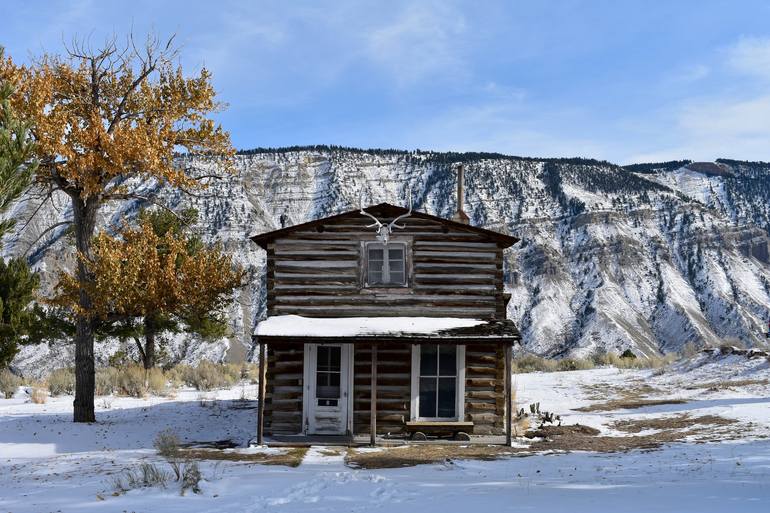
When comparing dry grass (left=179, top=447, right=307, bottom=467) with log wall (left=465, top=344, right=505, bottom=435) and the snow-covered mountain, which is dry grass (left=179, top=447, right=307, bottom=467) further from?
the snow-covered mountain

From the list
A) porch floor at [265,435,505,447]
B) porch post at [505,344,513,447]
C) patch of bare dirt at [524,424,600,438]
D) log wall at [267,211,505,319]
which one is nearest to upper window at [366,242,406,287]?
log wall at [267,211,505,319]

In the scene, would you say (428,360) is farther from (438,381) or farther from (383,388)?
(383,388)

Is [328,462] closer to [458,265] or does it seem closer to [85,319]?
[458,265]

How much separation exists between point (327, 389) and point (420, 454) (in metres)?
3.40

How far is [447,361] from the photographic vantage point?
16.7 meters

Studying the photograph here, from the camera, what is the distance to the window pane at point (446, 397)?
16.5 m

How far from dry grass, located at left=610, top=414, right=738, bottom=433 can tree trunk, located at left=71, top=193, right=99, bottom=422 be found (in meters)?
12.6

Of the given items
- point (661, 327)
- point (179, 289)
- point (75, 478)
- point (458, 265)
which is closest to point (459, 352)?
point (458, 265)

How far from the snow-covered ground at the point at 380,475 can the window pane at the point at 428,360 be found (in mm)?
2542

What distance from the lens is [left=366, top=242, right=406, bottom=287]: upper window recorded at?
1697 centimetres

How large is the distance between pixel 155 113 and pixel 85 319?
17.4 feet

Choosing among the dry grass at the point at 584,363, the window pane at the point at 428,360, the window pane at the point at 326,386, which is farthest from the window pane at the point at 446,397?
the dry grass at the point at 584,363

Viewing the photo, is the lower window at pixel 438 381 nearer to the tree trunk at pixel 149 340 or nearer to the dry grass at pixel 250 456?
the dry grass at pixel 250 456

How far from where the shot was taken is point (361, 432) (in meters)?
16.6
